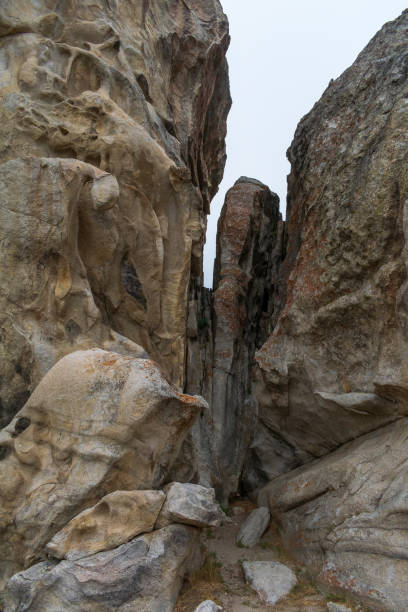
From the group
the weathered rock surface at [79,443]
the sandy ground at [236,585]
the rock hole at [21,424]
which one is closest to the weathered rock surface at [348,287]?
the sandy ground at [236,585]

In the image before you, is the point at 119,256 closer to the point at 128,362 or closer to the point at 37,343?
the point at 37,343

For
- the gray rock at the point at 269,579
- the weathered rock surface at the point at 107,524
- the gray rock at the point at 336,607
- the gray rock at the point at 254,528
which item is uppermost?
the weathered rock surface at the point at 107,524

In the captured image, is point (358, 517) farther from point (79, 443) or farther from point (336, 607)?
point (79, 443)

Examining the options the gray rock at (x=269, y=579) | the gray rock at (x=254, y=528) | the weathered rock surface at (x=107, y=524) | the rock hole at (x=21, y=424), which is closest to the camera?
the weathered rock surface at (x=107, y=524)

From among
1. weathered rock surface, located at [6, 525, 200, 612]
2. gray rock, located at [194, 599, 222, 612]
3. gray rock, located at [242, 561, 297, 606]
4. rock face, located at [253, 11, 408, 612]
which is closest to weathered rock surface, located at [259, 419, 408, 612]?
rock face, located at [253, 11, 408, 612]

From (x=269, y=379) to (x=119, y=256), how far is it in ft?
13.5

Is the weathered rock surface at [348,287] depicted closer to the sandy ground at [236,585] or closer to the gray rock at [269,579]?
the sandy ground at [236,585]

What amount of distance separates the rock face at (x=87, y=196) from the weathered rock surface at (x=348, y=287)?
8.13 feet

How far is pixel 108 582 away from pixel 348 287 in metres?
6.26

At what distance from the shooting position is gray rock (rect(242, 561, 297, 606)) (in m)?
6.74

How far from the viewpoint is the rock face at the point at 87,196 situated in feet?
25.5

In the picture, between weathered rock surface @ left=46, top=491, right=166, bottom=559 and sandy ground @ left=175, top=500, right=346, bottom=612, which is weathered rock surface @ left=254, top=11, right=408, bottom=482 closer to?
sandy ground @ left=175, top=500, right=346, bottom=612

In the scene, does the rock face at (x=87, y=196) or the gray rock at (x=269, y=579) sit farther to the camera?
the rock face at (x=87, y=196)

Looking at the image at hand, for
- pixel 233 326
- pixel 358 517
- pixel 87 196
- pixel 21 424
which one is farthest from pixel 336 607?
pixel 233 326
